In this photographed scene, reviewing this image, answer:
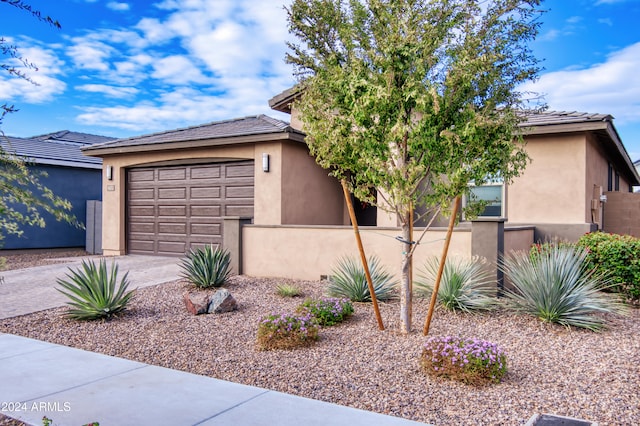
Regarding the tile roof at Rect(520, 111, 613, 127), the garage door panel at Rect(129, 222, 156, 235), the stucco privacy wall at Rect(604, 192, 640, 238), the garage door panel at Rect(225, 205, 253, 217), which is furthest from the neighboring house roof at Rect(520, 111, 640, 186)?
the garage door panel at Rect(129, 222, 156, 235)

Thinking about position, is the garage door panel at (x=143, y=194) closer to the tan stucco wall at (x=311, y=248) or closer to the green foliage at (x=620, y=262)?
the tan stucco wall at (x=311, y=248)

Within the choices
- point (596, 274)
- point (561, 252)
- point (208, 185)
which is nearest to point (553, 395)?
point (561, 252)

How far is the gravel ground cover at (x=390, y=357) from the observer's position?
4.14m

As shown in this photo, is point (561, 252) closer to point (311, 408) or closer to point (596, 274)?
point (596, 274)

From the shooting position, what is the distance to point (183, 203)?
1405 cm

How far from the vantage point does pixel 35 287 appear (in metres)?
10.1

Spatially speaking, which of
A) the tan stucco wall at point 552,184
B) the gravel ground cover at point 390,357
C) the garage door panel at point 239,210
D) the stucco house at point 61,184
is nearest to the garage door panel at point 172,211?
the garage door panel at point 239,210

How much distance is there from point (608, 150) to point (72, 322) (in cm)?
1355

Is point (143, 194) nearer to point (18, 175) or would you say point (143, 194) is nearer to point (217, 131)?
point (217, 131)

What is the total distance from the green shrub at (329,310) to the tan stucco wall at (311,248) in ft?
7.82

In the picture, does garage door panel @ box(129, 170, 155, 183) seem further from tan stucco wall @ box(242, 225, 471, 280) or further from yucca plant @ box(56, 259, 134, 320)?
yucca plant @ box(56, 259, 134, 320)

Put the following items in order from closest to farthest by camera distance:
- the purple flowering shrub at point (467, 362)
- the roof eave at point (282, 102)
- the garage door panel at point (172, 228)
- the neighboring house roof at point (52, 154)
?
the purple flowering shrub at point (467, 362) < the garage door panel at point (172, 228) < the roof eave at point (282, 102) < the neighboring house roof at point (52, 154)

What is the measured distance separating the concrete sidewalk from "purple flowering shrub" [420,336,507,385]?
1.09m

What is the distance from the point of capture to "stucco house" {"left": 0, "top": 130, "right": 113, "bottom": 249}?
56.5ft
